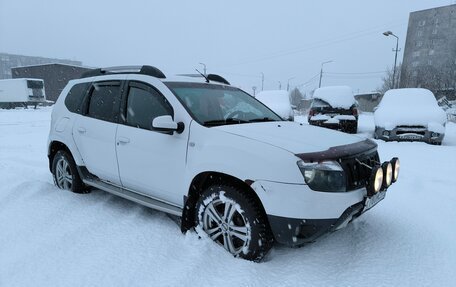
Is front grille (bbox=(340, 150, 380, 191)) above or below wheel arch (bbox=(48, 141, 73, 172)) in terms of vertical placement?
above

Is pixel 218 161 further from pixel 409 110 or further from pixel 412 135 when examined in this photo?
pixel 409 110

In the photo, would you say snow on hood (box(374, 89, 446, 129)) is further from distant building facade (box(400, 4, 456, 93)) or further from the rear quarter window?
distant building facade (box(400, 4, 456, 93))

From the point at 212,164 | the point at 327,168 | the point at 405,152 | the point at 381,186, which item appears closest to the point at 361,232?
the point at 381,186

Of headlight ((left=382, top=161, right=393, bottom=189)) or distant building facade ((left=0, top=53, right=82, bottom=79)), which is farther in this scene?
distant building facade ((left=0, top=53, right=82, bottom=79))

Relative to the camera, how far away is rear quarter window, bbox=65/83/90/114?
4355mm

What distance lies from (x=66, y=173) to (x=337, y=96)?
9.41 meters

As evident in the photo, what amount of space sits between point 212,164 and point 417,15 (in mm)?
78203

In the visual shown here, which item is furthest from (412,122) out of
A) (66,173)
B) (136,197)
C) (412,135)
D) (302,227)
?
(66,173)

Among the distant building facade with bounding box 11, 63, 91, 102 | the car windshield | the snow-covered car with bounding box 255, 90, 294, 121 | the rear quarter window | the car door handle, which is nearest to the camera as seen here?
the car windshield

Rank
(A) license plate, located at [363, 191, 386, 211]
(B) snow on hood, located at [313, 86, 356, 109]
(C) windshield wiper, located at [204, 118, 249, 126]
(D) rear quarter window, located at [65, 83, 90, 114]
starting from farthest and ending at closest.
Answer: (B) snow on hood, located at [313, 86, 356, 109], (D) rear quarter window, located at [65, 83, 90, 114], (C) windshield wiper, located at [204, 118, 249, 126], (A) license plate, located at [363, 191, 386, 211]

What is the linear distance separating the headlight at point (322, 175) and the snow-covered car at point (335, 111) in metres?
8.56

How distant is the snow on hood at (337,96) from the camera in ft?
36.8

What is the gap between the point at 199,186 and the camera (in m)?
3.10

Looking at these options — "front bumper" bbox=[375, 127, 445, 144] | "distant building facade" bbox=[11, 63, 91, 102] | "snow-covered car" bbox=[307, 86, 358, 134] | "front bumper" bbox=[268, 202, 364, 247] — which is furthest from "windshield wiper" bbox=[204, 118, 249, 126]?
"distant building facade" bbox=[11, 63, 91, 102]
